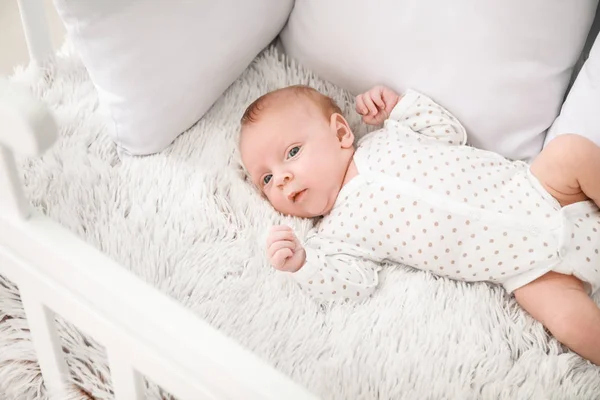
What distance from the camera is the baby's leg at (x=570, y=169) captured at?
0.89 metres

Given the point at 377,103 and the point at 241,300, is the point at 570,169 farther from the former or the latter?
the point at 241,300

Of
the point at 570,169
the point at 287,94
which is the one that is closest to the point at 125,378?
the point at 287,94

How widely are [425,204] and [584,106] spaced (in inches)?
10.6

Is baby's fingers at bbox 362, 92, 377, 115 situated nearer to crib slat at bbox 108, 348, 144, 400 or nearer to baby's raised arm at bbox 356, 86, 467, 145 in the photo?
baby's raised arm at bbox 356, 86, 467, 145

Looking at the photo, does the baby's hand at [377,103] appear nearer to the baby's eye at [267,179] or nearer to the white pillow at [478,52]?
the white pillow at [478,52]

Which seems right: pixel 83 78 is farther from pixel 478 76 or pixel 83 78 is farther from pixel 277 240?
pixel 478 76

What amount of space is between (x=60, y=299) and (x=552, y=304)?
586 millimetres

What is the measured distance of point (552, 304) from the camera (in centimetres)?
87

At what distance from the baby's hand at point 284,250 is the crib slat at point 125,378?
8.7 inches

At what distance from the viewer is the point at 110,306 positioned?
0.61 m

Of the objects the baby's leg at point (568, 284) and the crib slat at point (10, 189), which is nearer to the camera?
the crib slat at point (10, 189)

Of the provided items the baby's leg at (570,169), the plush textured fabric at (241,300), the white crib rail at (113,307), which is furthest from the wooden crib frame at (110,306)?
the baby's leg at (570,169)

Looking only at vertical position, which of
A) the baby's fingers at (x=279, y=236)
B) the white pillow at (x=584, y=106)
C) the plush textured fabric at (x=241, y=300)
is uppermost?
the white pillow at (x=584, y=106)

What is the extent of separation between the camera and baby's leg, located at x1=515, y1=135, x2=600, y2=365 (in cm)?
84
